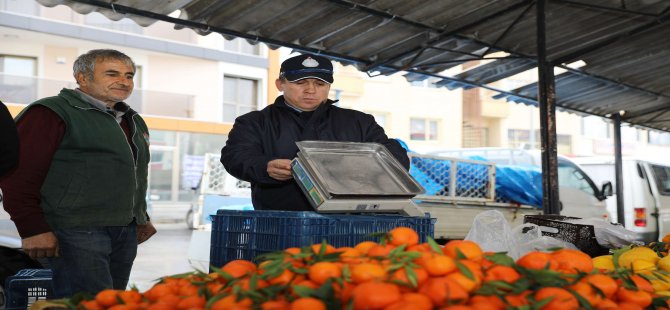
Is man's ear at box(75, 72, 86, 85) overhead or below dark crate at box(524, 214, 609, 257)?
overhead

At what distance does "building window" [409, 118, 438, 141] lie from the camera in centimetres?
3138

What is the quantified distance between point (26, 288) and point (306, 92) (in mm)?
1612

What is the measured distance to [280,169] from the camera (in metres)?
2.64

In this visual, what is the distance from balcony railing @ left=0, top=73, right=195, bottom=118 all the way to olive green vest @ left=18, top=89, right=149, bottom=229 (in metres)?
19.1

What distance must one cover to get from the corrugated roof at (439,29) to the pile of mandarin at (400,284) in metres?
3.63

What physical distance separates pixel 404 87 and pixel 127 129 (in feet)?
90.7

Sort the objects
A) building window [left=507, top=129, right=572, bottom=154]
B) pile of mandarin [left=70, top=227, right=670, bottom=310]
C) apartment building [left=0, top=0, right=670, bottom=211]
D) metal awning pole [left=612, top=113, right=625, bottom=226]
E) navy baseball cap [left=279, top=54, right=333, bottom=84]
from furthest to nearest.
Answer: building window [left=507, top=129, right=572, bottom=154] < apartment building [left=0, top=0, right=670, bottom=211] < metal awning pole [left=612, top=113, right=625, bottom=226] < navy baseball cap [left=279, top=54, right=333, bottom=84] < pile of mandarin [left=70, top=227, right=670, bottom=310]

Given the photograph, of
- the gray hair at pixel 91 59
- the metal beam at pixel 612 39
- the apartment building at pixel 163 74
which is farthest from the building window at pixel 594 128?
the gray hair at pixel 91 59

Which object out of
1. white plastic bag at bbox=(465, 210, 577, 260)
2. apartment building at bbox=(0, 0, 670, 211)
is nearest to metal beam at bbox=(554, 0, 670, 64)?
white plastic bag at bbox=(465, 210, 577, 260)

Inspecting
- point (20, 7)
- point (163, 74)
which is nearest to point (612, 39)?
point (163, 74)

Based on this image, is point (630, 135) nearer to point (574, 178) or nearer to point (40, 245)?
point (574, 178)

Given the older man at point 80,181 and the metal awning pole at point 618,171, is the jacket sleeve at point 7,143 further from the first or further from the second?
the metal awning pole at point 618,171

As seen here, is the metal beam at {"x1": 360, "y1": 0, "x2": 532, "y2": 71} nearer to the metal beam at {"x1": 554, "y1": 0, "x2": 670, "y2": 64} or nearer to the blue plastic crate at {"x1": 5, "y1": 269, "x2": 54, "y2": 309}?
the metal beam at {"x1": 554, "y1": 0, "x2": 670, "y2": 64}

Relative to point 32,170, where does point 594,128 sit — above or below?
above
